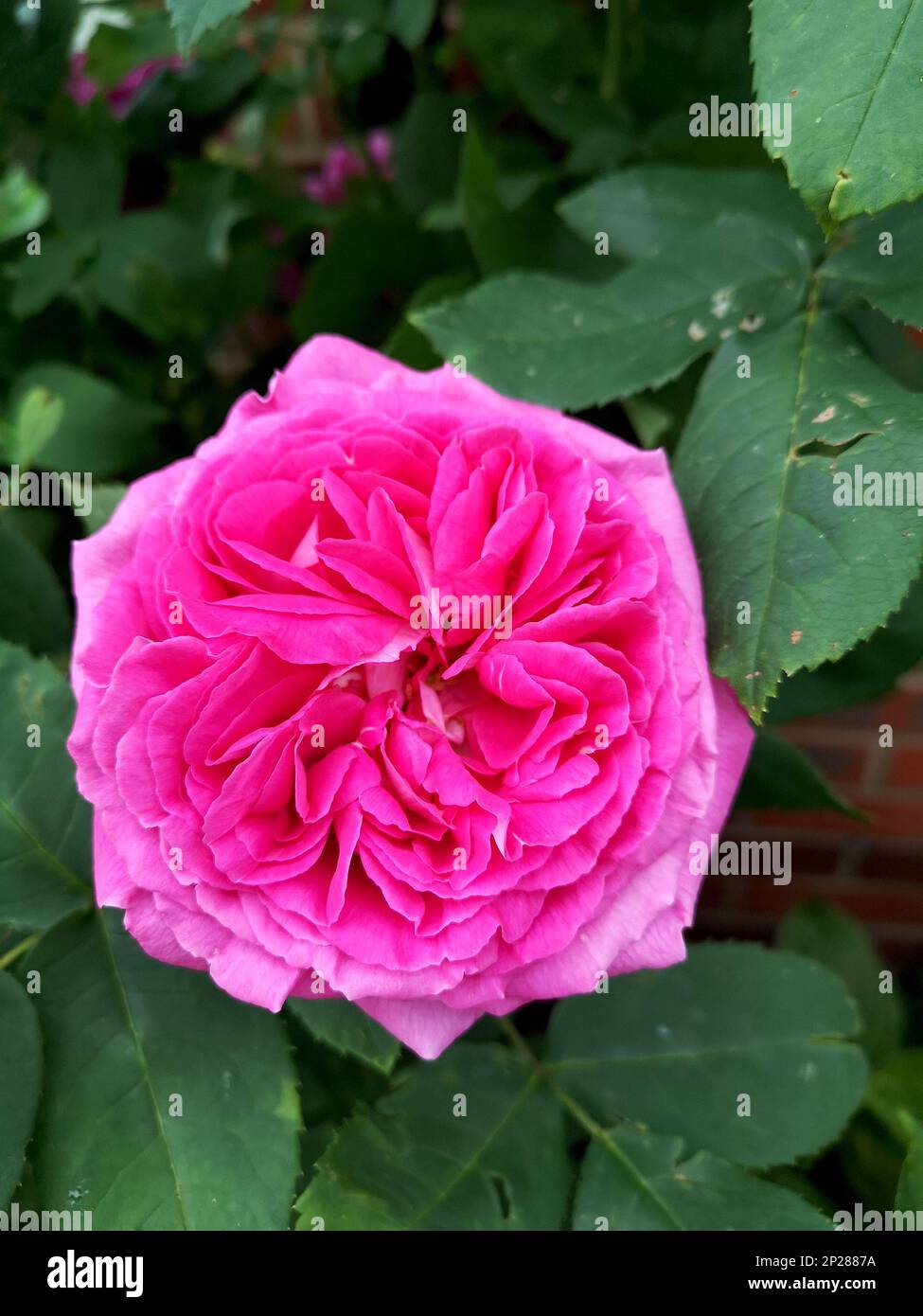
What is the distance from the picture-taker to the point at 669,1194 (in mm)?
467

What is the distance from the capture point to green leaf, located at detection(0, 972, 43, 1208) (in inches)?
15.1

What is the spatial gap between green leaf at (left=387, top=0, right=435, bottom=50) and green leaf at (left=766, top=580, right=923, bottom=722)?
46 centimetres

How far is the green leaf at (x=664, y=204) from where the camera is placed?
0.51 m

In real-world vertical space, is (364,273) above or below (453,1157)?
above

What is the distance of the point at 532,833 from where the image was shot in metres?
0.35

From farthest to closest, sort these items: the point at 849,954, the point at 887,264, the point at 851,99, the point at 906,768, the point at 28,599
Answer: the point at 906,768, the point at 849,954, the point at 28,599, the point at 887,264, the point at 851,99

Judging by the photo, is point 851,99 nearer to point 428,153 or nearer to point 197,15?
point 197,15

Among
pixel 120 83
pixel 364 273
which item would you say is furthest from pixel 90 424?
pixel 120 83

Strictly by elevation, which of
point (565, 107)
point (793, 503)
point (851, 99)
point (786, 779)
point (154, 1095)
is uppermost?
point (565, 107)

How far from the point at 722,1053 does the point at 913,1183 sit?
12cm

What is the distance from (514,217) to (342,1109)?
524 mm
